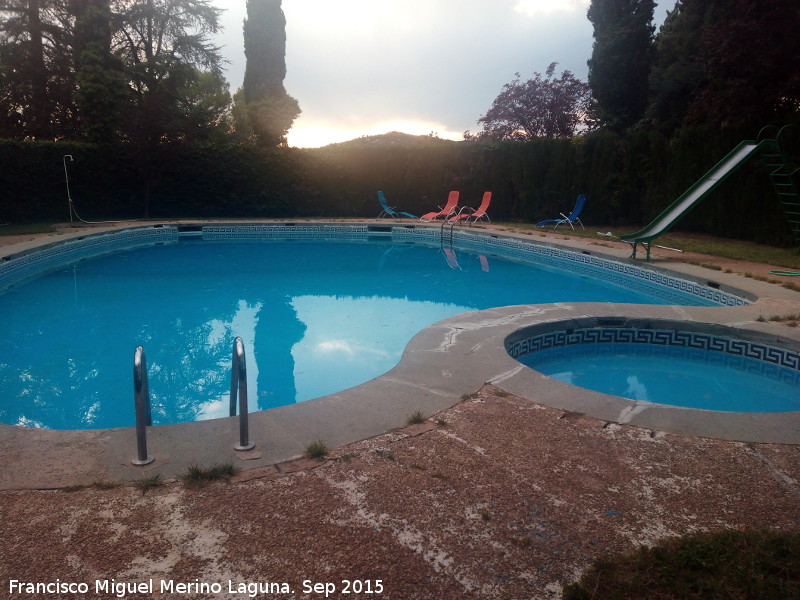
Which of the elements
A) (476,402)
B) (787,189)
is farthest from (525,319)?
(787,189)

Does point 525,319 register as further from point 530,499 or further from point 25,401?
point 25,401

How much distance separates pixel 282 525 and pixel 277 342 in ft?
14.7

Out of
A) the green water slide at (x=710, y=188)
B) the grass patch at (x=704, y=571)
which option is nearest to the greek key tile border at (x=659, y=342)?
the grass patch at (x=704, y=571)

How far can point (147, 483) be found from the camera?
2674 millimetres

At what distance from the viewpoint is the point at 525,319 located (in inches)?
232

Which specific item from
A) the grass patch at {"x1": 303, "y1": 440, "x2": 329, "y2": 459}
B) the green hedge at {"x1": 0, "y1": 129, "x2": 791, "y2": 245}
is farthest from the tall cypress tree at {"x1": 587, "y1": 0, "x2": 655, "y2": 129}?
the grass patch at {"x1": 303, "y1": 440, "x2": 329, "y2": 459}

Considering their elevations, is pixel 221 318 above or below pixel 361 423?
below

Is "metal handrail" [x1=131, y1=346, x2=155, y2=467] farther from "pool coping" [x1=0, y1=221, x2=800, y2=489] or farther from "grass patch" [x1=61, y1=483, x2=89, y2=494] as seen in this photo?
"grass patch" [x1=61, y1=483, x2=89, y2=494]

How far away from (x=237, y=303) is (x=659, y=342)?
5.80 meters

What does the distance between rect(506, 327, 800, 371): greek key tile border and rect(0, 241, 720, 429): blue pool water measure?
4.95ft

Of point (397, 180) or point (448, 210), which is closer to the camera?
point (448, 210)

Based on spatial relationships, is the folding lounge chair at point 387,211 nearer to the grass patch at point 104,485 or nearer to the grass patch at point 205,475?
the grass patch at point 205,475

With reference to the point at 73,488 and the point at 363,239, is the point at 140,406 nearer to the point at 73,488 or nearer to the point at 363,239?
the point at 73,488

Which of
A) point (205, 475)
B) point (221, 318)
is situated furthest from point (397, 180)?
point (205, 475)
